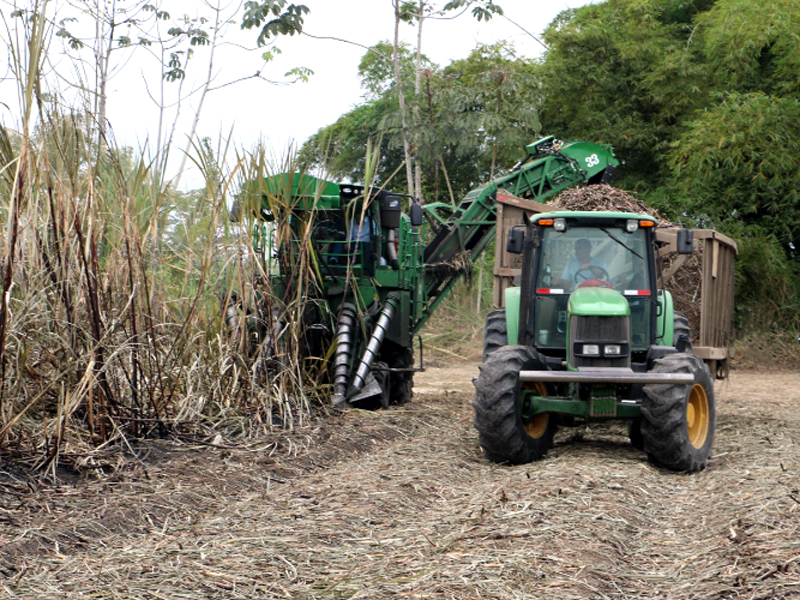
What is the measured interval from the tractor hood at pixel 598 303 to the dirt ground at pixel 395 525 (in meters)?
1.01

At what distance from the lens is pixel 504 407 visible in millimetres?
6832

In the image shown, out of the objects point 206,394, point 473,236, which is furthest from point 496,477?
point 473,236

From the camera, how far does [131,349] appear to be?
6.09 metres

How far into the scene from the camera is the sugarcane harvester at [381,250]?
8.30 metres

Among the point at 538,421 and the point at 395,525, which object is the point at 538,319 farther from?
the point at 395,525

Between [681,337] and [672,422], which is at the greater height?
[681,337]

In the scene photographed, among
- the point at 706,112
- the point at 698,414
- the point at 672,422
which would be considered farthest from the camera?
the point at 706,112

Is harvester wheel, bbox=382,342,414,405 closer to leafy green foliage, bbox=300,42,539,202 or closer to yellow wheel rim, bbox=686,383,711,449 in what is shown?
yellow wheel rim, bbox=686,383,711,449

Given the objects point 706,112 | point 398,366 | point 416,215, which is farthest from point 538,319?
point 706,112

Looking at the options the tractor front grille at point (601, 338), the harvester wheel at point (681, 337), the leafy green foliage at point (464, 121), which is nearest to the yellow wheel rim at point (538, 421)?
the tractor front grille at point (601, 338)

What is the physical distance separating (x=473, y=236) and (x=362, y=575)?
8.24m

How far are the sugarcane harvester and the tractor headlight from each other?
6.19ft

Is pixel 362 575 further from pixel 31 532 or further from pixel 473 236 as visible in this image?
pixel 473 236

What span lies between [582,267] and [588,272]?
57 mm
